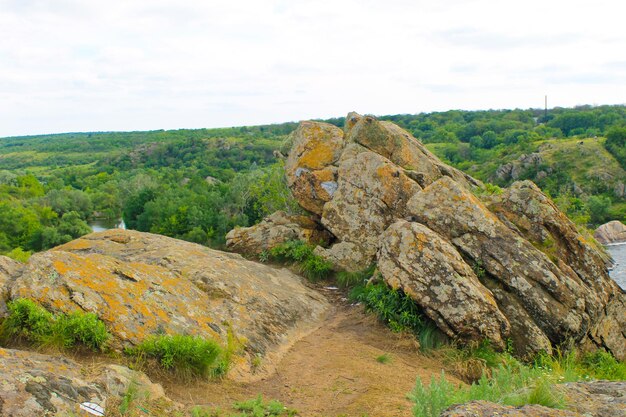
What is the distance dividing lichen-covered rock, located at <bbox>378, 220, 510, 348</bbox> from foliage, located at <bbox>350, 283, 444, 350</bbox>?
27 cm

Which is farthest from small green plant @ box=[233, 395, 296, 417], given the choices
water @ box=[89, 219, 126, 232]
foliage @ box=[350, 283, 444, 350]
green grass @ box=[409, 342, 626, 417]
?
water @ box=[89, 219, 126, 232]

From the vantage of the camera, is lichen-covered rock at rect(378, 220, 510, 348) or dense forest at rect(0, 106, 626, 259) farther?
dense forest at rect(0, 106, 626, 259)

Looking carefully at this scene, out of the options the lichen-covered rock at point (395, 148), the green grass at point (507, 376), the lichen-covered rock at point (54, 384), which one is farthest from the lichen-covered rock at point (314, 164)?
the lichen-covered rock at point (54, 384)

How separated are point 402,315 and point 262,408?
455 cm

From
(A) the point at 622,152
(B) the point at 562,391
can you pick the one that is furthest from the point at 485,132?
(B) the point at 562,391

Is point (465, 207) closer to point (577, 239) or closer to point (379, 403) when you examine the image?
point (577, 239)

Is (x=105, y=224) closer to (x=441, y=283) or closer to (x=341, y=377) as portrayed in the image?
(x=441, y=283)

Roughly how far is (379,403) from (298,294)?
195 inches

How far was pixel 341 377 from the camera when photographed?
762 centimetres

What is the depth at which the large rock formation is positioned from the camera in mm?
9555

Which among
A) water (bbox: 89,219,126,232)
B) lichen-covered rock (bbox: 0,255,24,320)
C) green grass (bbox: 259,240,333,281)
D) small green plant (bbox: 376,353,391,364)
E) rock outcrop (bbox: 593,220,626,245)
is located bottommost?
water (bbox: 89,219,126,232)

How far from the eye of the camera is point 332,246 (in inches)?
549

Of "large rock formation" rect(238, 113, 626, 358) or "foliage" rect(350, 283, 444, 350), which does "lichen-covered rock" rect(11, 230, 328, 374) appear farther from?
"large rock formation" rect(238, 113, 626, 358)

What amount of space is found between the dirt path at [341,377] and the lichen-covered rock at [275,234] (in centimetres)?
466
